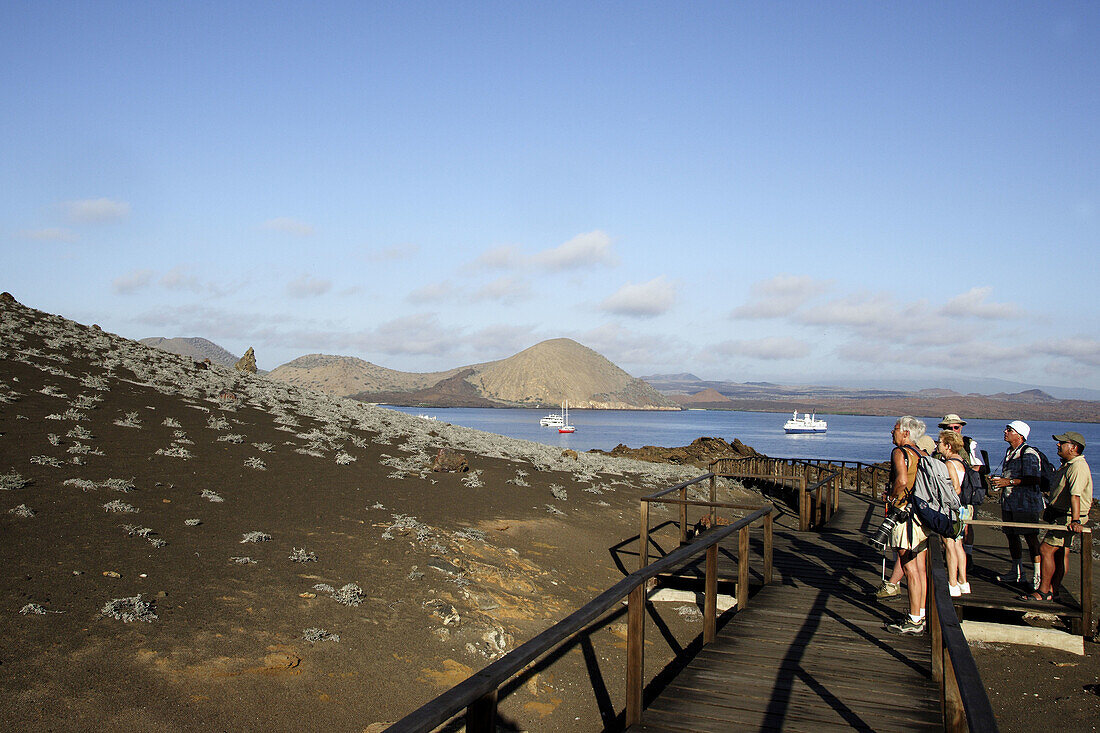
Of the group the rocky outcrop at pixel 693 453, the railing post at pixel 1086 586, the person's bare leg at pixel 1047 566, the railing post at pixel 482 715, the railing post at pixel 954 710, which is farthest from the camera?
the rocky outcrop at pixel 693 453

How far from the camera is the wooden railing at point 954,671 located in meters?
2.45

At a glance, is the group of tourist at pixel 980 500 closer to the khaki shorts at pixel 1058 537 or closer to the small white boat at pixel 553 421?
the khaki shorts at pixel 1058 537

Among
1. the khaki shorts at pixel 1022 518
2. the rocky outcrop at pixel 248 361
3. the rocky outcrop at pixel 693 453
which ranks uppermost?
the rocky outcrop at pixel 248 361

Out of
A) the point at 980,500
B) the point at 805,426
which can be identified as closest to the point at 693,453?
the point at 980,500

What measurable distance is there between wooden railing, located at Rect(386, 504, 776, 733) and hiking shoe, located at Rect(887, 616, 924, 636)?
1.65 meters

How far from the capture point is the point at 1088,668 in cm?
694

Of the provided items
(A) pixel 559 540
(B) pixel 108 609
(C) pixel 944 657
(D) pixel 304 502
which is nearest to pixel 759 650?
(C) pixel 944 657

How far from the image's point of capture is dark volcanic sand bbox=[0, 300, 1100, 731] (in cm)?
564

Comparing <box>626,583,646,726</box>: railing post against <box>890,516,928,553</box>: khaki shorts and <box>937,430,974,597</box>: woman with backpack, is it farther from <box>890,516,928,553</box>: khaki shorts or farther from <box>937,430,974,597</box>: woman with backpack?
<box>937,430,974,597</box>: woman with backpack

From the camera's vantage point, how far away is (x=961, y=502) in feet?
24.2

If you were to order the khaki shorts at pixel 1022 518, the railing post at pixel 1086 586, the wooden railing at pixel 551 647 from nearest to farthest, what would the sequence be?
the wooden railing at pixel 551 647 < the railing post at pixel 1086 586 < the khaki shorts at pixel 1022 518

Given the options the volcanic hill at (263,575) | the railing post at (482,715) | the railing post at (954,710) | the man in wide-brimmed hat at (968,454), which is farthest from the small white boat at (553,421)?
the railing post at (482,715)

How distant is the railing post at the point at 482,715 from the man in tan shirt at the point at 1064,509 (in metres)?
6.68

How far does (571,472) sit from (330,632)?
15.0m
